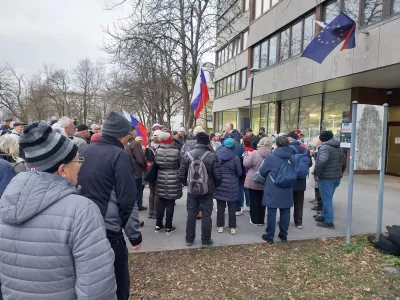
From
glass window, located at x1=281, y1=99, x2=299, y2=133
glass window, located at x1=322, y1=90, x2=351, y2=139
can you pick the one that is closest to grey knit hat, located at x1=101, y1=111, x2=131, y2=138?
glass window, located at x1=322, y1=90, x2=351, y2=139

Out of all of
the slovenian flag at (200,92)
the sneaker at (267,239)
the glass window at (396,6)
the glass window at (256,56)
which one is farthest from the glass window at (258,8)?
the sneaker at (267,239)

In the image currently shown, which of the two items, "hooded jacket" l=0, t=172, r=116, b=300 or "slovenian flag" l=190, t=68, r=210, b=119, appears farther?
"slovenian flag" l=190, t=68, r=210, b=119

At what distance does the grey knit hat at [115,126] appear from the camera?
8.89 feet

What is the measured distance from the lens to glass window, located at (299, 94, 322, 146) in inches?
591

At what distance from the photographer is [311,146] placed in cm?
1541

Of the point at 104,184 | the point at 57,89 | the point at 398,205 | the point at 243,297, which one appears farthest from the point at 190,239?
the point at 57,89

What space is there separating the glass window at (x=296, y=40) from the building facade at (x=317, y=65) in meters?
0.05

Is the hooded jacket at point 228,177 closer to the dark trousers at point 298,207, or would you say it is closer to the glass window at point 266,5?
the dark trousers at point 298,207

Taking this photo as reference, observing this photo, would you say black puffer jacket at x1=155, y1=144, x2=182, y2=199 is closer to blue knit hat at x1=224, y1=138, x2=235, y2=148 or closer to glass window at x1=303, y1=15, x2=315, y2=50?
blue knit hat at x1=224, y1=138, x2=235, y2=148

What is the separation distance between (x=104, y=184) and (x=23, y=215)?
1.09m

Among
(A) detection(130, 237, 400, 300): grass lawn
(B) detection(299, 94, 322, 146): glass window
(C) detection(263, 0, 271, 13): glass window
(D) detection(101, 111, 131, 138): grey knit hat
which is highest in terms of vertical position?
(C) detection(263, 0, 271, 13): glass window

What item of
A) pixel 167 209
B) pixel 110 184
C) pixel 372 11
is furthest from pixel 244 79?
pixel 110 184

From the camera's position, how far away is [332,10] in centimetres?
1196

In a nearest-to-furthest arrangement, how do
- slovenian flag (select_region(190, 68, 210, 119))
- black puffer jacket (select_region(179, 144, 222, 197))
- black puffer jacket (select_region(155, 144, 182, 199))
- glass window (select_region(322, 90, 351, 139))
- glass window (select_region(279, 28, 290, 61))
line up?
black puffer jacket (select_region(179, 144, 222, 197)), black puffer jacket (select_region(155, 144, 182, 199)), slovenian flag (select_region(190, 68, 210, 119)), glass window (select_region(322, 90, 351, 139)), glass window (select_region(279, 28, 290, 61))
